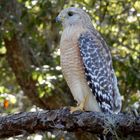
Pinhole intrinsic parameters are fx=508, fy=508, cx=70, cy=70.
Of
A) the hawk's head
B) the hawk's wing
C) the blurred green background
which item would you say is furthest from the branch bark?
the blurred green background

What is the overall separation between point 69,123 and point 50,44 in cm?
397

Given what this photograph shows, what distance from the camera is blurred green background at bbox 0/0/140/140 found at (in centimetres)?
652

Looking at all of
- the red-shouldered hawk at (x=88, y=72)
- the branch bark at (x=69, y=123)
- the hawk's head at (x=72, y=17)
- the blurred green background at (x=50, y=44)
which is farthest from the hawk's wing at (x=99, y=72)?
the blurred green background at (x=50, y=44)

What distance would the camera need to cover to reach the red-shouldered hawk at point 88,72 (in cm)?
491

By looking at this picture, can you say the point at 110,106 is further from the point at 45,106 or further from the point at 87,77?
the point at 45,106

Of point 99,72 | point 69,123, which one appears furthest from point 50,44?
point 69,123

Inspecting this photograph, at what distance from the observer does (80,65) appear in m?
4.98

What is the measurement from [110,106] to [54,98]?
87.7 inches

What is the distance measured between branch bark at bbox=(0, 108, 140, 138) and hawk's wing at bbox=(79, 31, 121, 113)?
794mm

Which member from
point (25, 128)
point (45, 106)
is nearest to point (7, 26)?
point (45, 106)

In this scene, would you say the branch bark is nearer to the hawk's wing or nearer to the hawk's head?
the hawk's wing

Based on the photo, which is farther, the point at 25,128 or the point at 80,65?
the point at 80,65

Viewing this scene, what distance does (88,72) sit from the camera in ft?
16.2

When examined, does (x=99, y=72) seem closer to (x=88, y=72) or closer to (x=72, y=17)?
(x=88, y=72)
